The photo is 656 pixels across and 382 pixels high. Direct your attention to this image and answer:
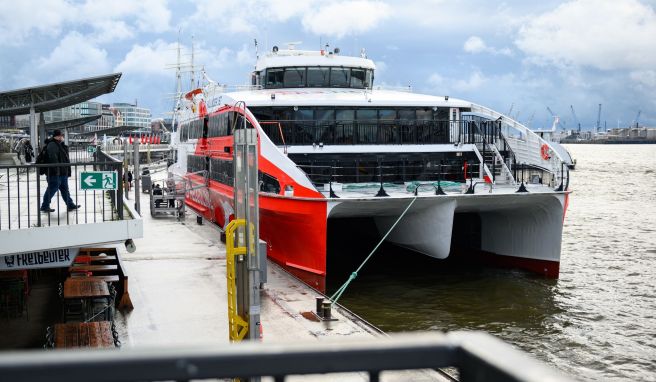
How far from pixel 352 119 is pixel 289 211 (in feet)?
13.3

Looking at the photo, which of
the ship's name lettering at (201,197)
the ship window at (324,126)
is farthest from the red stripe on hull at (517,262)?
the ship's name lettering at (201,197)

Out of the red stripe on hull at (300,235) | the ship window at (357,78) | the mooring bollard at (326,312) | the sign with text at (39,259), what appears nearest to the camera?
the sign with text at (39,259)

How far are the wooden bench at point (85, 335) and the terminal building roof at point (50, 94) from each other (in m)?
14.3

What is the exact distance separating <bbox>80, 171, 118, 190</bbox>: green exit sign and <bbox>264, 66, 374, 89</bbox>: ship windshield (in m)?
14.1

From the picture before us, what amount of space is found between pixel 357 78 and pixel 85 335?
15586 millimetres

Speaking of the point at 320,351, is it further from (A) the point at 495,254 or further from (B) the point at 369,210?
(A) the point at 495,254

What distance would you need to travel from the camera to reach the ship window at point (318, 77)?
76.4 ft

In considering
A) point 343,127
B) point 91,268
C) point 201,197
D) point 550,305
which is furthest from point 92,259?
point 201,197

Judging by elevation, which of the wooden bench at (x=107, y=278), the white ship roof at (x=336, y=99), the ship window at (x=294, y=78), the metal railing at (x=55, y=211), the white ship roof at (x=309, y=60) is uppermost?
the white ship roof at (x=309, y=60)

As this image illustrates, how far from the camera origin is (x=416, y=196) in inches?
664

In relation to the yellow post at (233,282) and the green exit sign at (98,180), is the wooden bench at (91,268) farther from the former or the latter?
the yellow post at (233,282)

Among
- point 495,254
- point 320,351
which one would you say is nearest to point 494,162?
point 495,254

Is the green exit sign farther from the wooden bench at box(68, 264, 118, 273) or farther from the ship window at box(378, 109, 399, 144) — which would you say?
the ship window at box(378, 109, 399, 144)

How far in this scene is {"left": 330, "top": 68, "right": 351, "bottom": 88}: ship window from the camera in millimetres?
23500
